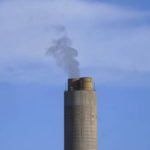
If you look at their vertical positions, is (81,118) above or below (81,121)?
above

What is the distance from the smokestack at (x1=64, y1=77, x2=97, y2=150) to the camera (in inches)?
3041

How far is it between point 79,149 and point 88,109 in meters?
4.73

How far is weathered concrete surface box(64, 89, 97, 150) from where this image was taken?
77.2 metres

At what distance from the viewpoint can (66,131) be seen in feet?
258

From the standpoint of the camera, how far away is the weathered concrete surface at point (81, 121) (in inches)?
3041

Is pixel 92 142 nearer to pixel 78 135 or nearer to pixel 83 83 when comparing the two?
pixel 78 135

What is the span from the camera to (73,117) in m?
77.8

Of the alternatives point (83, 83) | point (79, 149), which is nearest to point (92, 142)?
point (79, 149)

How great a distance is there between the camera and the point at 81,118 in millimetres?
77438

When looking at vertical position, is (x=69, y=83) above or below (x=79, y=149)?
above

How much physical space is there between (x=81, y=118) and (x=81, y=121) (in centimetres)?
35

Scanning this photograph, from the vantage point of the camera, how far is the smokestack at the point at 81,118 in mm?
77250

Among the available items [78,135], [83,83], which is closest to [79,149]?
[78,135]

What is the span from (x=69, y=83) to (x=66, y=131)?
19.2 feet
